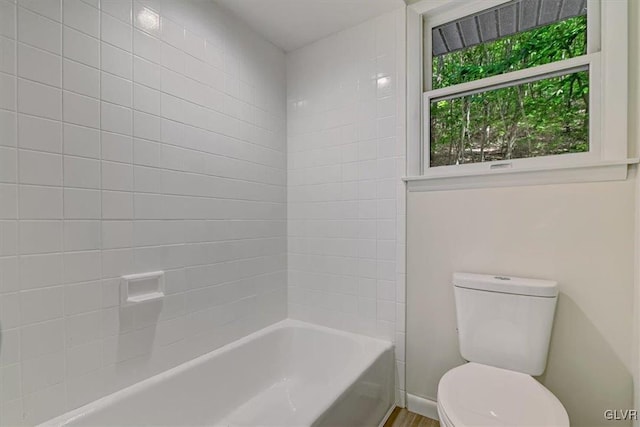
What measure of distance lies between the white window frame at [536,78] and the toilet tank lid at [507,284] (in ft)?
1.55

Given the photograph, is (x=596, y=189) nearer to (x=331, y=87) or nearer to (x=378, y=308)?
(x=378, y=308)

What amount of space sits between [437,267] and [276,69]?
1.71 m

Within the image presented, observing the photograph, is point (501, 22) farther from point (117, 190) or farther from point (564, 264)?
point (117, 190)

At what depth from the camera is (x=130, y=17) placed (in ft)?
4.52

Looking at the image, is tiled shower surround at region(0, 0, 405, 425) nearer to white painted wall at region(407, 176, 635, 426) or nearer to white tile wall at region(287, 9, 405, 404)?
white tile wall at region(287, 9, 405, 404)

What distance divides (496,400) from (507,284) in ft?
1.61

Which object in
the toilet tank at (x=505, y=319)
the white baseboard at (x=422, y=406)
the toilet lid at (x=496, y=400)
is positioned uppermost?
the toilet tank at (x=505, y=319)

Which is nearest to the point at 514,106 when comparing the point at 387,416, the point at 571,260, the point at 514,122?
the point at 514,122

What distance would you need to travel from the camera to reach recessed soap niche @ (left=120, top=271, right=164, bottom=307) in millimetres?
1354

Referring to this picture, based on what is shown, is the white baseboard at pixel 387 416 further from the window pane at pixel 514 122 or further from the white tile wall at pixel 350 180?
the window pane at pixel 514 122

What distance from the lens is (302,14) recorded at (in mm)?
1889

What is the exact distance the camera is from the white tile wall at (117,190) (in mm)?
1086

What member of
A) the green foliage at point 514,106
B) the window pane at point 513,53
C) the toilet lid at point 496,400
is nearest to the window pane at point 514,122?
the green foliage at point 514,106

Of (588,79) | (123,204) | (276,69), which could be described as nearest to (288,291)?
(123,204)
